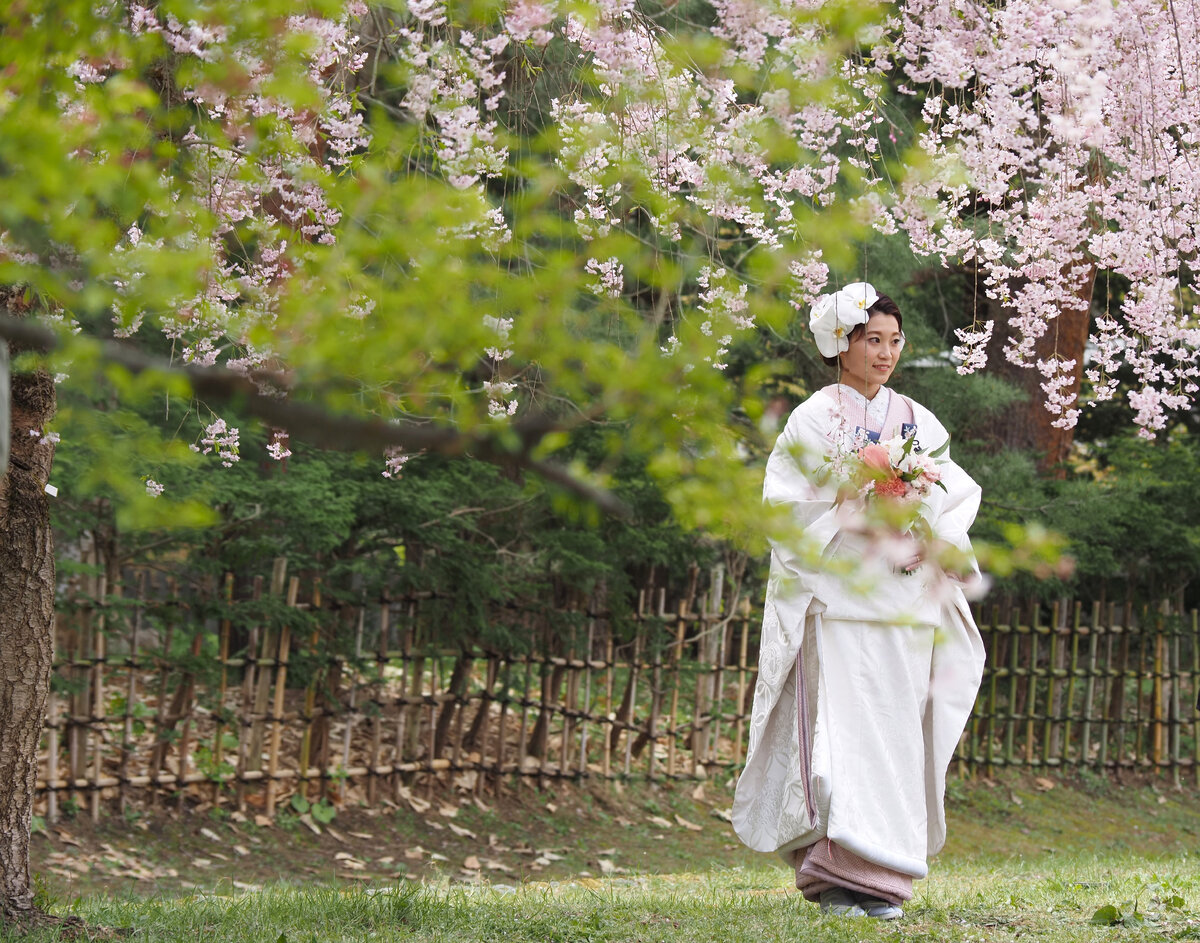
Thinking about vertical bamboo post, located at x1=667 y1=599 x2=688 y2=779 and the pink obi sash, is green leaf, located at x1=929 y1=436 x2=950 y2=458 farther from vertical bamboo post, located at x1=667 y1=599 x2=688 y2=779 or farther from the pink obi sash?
vertical bamboo post, located at x1=667 y1=599 x2=688 y2=779

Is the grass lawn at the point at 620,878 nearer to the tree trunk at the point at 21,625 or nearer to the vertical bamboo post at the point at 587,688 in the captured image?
the vertical bamboo post at the point at 587,688

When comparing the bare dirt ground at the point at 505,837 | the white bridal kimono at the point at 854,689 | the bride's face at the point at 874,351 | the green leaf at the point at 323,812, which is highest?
the bride's face at the point at 874,351

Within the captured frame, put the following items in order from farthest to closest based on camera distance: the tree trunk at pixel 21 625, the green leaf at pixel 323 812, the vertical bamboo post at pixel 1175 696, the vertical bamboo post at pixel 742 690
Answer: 1. the vertical bamboo post at pixel 1175 696
2. the vertical bamboo post at pixel 742 690
3. the green leaf at pixel 323 812
4. the tree trunk at pixel 21 625

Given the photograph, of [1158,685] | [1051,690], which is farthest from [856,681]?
[1158,685]

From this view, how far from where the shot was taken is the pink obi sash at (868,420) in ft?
13.8

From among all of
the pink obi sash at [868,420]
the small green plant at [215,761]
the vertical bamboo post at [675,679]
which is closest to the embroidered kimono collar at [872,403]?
the pink obi sash at [868,420]

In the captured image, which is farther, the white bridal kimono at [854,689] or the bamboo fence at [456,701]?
the bamboo fence at [456,701]

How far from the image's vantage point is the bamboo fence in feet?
19.5

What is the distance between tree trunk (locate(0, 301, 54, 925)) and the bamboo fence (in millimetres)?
2352

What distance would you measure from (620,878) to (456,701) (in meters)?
1.79

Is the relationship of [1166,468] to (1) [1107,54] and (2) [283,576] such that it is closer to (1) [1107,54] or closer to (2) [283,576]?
(1) [1107,54]

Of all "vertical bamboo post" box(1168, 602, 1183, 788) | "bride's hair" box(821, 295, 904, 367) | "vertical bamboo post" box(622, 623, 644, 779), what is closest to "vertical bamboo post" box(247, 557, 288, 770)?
"vertical bamboo post" box(622, 623, 644, 779)

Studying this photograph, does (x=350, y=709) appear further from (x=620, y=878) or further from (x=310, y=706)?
(x=620, y=878)

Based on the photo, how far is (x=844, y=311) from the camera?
13.5 ft
